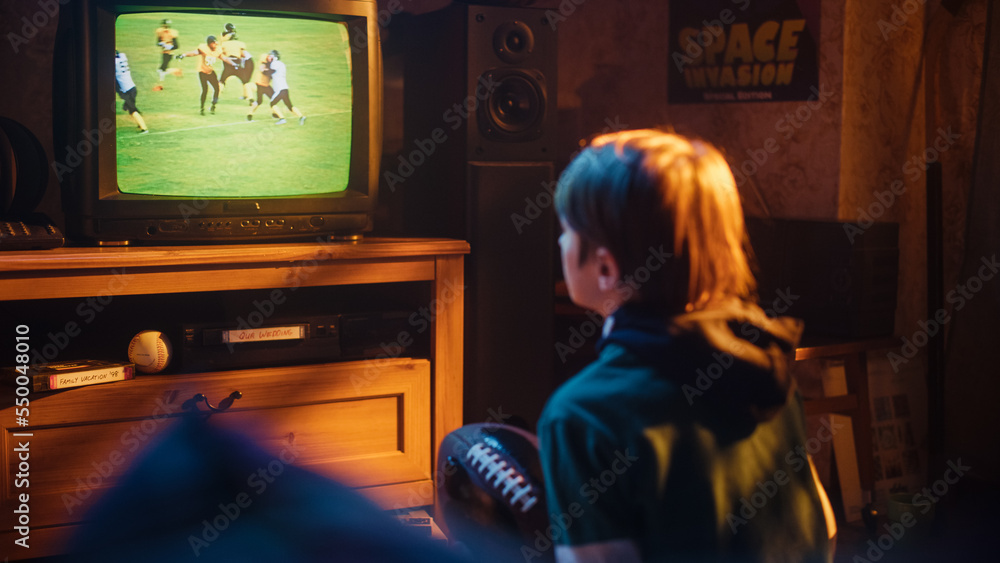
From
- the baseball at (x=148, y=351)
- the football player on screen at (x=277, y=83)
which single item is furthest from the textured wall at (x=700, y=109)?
the baseball at (x=148, y=351)

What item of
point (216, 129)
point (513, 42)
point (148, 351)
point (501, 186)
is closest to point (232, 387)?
point (148, 351)

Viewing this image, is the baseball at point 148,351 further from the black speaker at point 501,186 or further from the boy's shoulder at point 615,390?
the boy's shoulder at point 615,390

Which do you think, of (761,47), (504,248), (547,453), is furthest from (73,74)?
(761,47)

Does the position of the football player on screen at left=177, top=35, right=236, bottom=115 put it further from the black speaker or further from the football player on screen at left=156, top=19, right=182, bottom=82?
the black speaker

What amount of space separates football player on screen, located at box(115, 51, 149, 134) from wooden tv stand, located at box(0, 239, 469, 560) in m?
0.29

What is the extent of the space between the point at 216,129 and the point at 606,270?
1213 mm

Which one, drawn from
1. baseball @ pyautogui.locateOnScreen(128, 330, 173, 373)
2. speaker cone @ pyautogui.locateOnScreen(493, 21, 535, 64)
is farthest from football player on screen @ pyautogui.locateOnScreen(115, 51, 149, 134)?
speaker cone @ pyautogui.locateOnScreen(493, 21, 535, 64)

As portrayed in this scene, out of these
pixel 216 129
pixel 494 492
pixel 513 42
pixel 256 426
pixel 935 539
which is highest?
pixel 513 42

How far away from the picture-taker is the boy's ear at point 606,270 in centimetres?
81

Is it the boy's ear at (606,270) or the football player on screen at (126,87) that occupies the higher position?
the football player on screen at (126,87)

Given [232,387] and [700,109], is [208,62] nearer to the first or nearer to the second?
[232,387]

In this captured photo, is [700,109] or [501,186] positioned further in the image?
[700,109]

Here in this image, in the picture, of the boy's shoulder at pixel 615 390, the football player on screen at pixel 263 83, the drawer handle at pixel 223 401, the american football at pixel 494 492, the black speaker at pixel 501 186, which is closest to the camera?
the boy's shoulder at pixel 615 390

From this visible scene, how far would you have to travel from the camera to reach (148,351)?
1.64 m
